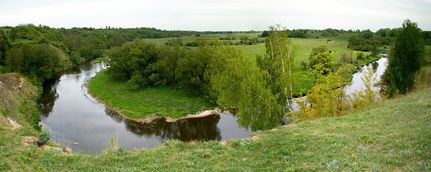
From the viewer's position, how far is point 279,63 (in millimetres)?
36938

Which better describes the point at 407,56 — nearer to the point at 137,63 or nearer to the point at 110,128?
the point at 110,128

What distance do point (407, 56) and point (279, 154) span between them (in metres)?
31.9

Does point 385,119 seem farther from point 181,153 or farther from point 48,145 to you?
point 48,145

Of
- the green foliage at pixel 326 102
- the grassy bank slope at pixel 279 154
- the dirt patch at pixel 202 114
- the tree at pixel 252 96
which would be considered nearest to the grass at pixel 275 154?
the grassy bank slope at pixel 279 154

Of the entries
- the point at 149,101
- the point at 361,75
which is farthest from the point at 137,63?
the point at 361,75

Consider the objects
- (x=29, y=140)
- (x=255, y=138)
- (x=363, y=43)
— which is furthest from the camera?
(x=363, y=43)

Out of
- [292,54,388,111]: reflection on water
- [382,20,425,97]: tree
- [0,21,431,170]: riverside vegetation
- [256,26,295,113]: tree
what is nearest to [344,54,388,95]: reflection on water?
[292,54,388,111]: reflection on water

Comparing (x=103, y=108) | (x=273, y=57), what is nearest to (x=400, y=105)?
(x=273, y=57)

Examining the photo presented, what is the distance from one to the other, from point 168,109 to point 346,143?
139 feet

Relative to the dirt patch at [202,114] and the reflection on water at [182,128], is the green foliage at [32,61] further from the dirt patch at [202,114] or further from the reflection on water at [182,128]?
the dirt patch at [202,114]

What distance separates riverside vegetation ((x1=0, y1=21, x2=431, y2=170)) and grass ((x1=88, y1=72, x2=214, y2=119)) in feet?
0.94

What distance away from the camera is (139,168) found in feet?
55.8

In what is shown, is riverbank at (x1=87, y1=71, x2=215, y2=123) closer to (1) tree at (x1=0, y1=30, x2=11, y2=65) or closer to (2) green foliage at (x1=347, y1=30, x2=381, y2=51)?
(1) tree at (x1=0, y1=30, x2=11, y2=65)

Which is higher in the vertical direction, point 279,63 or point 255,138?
point 279,63
